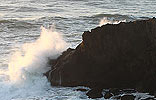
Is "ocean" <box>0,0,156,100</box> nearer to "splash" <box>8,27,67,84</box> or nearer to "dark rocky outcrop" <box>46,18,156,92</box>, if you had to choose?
"splash" <box>8,27,67,84</box>

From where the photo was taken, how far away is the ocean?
34.0 feet

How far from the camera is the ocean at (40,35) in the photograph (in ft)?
34.0

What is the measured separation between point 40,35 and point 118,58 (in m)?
9.93

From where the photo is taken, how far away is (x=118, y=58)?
983cm

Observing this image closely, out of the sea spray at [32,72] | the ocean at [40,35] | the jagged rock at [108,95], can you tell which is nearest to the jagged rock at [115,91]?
the jagged rock at [108,95]

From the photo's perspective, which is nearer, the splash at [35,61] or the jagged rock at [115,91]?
the jagged rock at [115,91]

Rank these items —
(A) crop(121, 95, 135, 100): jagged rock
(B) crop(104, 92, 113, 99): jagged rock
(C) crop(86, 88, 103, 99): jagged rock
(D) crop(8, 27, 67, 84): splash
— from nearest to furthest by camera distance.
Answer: (A) crop(121, 95, 135, 100): jagged rock → (B) crop(104, 92, 113, 99): jagged rock → (C) crop(86, 88, 103, 99): jagged rock → (D) crop(8, 27, 67, 84): splash

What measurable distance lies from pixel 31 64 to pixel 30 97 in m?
2.08

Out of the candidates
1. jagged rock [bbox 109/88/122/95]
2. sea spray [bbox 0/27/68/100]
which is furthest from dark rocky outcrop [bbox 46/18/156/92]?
sea spray [bbox 0/27/68/100]

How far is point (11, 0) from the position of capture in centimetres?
3950

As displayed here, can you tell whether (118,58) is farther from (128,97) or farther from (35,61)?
(35,61)

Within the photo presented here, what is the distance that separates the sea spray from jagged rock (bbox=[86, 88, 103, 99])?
1.40 m

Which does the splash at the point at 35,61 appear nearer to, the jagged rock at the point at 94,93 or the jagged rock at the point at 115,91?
the jagged rock at the point at 94,93

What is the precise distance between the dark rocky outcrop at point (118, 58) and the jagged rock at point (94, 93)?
246 mm
